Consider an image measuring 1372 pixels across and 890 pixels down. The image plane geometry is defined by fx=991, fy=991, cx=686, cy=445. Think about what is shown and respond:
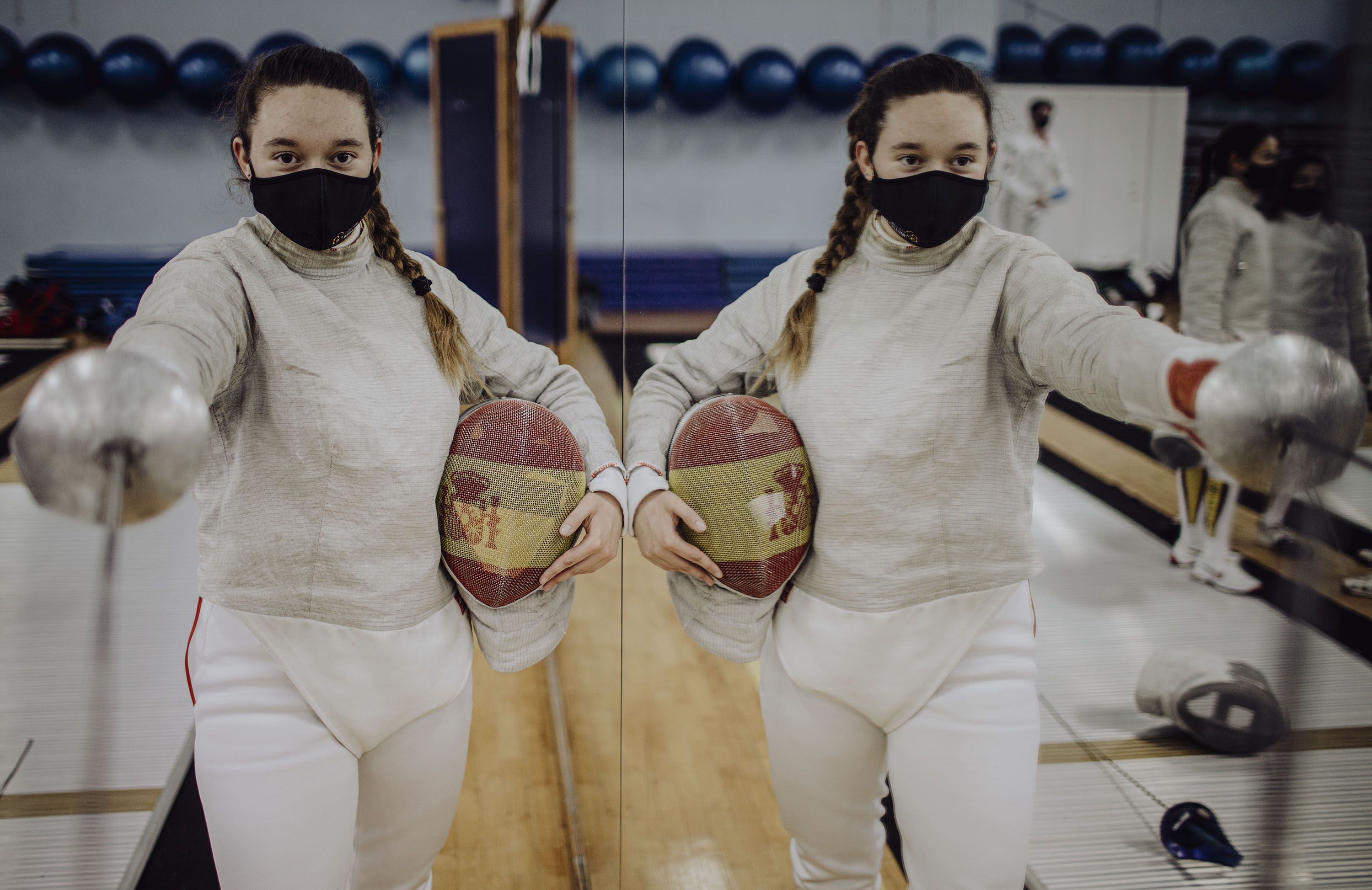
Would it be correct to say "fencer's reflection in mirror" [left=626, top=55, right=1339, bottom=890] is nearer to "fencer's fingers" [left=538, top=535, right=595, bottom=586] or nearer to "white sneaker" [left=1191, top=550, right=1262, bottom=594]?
"fencer's fingers" [left=538, top=535, right=595, bottom=586]

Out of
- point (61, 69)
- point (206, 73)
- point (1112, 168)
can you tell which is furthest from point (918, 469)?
point (61, 69)

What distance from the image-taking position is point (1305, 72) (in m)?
0.85

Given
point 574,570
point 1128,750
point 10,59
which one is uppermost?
point 10,59

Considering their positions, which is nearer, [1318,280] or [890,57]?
[1318,280]

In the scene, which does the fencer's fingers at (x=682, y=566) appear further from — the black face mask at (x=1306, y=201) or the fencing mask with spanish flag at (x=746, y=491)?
the black face mask at (x=1306, y=201)

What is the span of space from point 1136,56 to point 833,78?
1.32ft

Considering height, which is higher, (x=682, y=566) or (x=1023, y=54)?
(x=1023, y=54)

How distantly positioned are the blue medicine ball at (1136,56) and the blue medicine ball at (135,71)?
1.61 metres

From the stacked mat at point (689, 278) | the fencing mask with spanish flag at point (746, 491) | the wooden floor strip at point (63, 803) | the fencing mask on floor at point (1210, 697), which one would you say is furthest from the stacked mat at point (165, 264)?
the wooden floor strip at point (63, 803)

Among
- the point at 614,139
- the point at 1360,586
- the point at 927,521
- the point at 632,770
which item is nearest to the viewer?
the point at 1360,586

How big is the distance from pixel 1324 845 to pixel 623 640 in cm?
117

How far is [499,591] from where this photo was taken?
1258 mm

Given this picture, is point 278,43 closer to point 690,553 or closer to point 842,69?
point 842,69

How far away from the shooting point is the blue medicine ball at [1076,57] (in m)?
1.40
